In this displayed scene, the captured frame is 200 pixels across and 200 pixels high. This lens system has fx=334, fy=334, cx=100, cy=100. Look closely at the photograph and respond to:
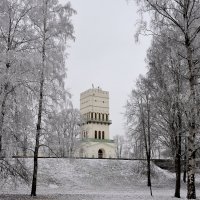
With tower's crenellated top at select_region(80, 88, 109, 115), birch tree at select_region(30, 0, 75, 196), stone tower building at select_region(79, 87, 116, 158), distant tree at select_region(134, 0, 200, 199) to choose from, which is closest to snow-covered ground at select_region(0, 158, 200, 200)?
birch tree at select_region(30, 0, 75, 196)

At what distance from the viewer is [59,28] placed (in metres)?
19.5

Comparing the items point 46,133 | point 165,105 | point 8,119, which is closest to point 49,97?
point 46,133

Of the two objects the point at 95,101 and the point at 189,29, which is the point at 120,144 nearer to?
the point at 95,101

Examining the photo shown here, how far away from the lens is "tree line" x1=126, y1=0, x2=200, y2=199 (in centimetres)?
1303

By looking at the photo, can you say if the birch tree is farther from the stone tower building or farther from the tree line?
the stone tower building

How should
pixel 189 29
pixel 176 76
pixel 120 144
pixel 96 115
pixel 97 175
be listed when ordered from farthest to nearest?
pixel 120 144, pixel 96 115, pixel 97 175, pixel 176 76, pixel 189 29

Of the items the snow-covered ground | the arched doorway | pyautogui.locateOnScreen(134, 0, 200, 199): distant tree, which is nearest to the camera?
pyautogui.locateOnScreen(134, 0, 200, 199): distant tree

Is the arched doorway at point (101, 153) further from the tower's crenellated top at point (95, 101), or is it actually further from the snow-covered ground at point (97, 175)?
the snow-covered ground at point (97, 175)

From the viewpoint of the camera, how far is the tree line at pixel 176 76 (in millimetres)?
13031

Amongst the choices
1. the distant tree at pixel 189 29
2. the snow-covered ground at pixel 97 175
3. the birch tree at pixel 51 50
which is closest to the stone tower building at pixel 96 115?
the snow-covered ground at pixel 97 175

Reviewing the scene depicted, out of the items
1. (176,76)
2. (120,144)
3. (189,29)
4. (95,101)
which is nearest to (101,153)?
(95,101)

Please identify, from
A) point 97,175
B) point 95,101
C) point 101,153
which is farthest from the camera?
point 95,101

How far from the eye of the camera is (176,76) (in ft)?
61.3

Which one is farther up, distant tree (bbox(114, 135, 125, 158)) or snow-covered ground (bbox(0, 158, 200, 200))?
distant tree (bbox(114, 135, 125, 158))
